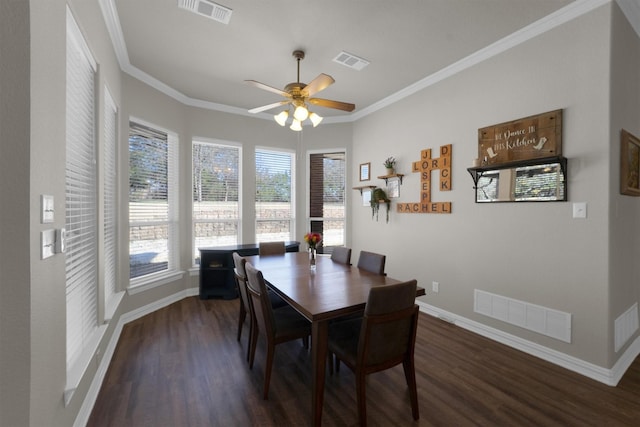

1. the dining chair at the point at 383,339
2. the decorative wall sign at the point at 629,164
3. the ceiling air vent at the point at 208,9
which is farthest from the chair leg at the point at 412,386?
the ceiling air vent at the point at 208,9

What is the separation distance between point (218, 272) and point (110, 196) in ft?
6.08

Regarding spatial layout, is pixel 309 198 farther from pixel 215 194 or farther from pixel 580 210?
pixel 580 210

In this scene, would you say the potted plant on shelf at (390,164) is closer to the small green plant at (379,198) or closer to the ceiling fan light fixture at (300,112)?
the small green plant at (379,198)

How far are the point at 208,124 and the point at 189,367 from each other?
3.47 m

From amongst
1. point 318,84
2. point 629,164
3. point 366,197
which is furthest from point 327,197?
point 629,164

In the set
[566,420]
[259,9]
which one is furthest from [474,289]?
[259,9]

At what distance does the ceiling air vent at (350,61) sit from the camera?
3.08 m

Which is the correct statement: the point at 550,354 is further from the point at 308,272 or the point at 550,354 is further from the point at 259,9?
the point at 259,9

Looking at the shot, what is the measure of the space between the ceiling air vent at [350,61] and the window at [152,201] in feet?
8.51

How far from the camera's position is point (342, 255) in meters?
3.14

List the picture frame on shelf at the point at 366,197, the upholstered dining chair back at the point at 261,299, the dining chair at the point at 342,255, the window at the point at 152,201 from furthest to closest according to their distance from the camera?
the picture frame on shelf at the point at 366,197 < the window at the point at 152,201 < the dining chair at the point at 342,255 < the upholstered dining chair back at the point at 261,299

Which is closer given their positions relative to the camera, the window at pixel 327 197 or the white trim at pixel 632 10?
the white trim at pixel 632 10

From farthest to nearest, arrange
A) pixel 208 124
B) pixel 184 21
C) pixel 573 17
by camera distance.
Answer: pixel 208 124
pixel 184 21
pixel 573 17

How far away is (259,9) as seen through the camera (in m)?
2.40
